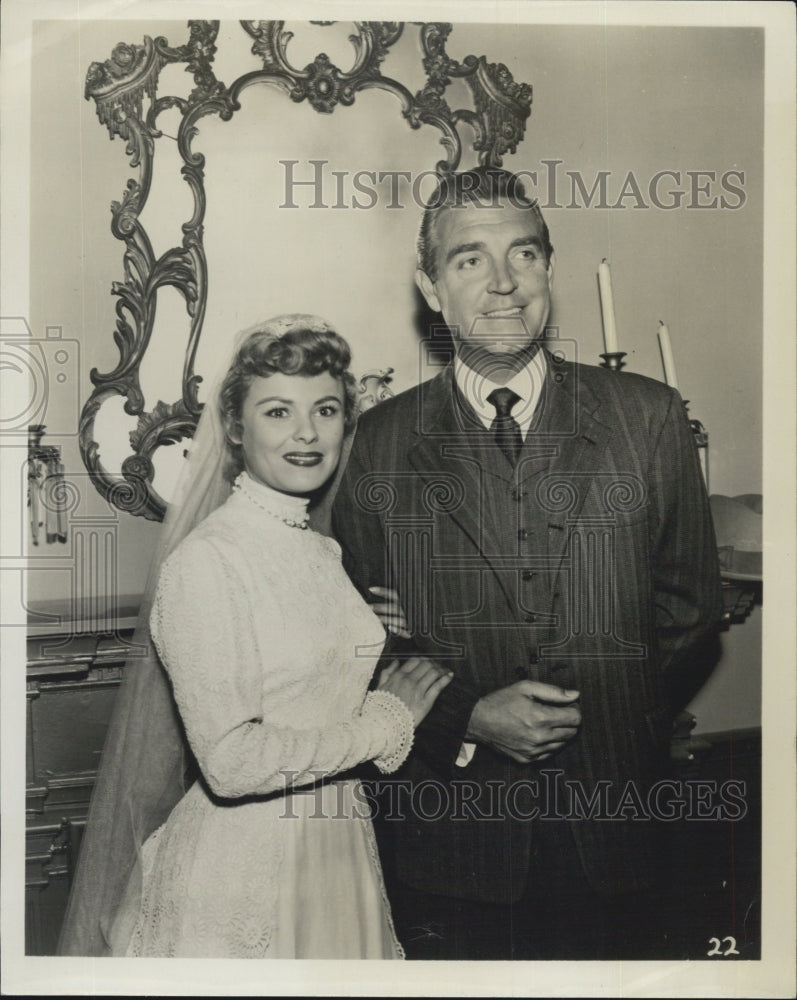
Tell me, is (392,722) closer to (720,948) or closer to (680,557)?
(680,557)

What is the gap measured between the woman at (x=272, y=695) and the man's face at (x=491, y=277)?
30 cm

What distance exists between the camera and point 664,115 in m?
2.39

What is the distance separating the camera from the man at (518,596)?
7.55ft

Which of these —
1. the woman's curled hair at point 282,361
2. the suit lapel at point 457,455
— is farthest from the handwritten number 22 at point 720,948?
the woman's curled hair at point 282,361

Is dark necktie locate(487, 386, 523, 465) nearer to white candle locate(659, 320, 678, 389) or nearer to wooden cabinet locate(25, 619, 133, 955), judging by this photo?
white candle locate(659, 320, 678, 389)

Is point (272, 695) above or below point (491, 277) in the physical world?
below

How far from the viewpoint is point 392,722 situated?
2279 millimetres

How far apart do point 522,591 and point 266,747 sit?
0.68m

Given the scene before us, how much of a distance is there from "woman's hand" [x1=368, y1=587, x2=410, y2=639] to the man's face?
575 mm

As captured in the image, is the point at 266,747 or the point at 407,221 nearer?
the point at 266,747

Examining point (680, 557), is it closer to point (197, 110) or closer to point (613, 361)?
point (613, 361)

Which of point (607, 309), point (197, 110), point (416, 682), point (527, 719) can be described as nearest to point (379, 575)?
point (416, 682)

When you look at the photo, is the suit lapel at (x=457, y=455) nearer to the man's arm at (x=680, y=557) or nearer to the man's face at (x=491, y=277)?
the man's face at (x=491, y=277)

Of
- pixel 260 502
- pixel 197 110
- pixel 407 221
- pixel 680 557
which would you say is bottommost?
pixel 680 557
